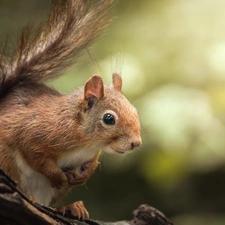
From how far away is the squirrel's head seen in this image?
2229mm

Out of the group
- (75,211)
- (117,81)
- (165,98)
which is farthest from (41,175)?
(165,98)

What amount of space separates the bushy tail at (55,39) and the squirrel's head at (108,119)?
0.25m

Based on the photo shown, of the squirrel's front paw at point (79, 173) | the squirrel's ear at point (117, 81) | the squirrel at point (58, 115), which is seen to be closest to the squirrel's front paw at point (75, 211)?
the squirrel at point (58, 115)

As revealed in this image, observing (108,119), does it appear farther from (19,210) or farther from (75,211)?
(19,210)

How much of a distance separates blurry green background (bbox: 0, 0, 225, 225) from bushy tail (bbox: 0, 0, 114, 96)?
0.39 feet

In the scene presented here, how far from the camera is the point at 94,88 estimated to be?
230cm

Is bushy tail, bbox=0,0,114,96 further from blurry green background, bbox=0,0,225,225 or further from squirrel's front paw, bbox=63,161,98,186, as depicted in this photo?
squirrel's front paw, bbox=63,161,98,186

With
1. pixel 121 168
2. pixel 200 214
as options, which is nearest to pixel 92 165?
pixel 121 168

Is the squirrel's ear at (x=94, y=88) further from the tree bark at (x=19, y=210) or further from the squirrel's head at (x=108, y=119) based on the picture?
the tree bark at (x=19, y=210)

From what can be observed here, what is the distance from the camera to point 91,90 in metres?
2.31

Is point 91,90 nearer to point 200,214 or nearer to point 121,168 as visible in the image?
point 121,168

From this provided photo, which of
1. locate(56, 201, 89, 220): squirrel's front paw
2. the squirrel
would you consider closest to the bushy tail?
the squirrel

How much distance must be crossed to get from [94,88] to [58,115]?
Answer: 16 cm

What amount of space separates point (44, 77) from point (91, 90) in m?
0.33
